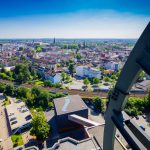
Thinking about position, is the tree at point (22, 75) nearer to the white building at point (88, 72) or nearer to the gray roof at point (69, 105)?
the white building at point (88, 72)

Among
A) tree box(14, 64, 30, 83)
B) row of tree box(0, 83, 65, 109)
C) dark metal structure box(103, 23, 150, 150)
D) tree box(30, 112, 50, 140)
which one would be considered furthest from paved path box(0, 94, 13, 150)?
dark metal structure box(103, 23, 150, 150)

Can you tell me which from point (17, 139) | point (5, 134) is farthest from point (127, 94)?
point (5, 134)

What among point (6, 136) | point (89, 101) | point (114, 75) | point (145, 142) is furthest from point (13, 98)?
point (145, 142)

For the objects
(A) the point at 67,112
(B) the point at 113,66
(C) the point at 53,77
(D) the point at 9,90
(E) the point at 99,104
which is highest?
(A) the point at 67,112

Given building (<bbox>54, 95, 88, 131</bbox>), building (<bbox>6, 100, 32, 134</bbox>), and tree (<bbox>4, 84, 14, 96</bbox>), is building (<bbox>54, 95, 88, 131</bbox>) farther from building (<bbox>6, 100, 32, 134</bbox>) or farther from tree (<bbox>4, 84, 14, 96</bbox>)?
tree (<bbox>4, 84, 14, 96</bbox>)

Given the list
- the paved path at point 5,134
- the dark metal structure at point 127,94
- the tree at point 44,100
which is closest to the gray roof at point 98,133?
the paved path at point 5,134

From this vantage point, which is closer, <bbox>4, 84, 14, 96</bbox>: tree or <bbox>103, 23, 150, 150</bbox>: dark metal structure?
<bbox>103, 23, 150, 150</bbox>: dark metal structure

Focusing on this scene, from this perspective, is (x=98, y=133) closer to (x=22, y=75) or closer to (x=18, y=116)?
(x=18, y=116)

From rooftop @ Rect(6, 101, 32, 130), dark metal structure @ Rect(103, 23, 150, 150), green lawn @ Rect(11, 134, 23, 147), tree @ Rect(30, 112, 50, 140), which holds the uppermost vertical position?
dark metal structure @ Rect(103, 23, 150, 150)
